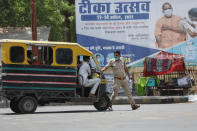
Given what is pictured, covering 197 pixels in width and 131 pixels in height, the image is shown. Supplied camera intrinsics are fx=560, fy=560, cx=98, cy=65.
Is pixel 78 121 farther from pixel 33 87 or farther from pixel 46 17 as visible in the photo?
pixel 46 17

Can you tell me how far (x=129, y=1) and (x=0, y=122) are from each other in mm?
14118

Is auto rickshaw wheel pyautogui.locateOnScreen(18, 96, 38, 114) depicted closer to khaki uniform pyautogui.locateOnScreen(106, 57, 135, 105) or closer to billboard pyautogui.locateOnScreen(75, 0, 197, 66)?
khaki uniform pyautogui.locateOnScreen(106, 57, 135, 105)

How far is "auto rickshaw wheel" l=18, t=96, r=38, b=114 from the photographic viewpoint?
49.4 ft

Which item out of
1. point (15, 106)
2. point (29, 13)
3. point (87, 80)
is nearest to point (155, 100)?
point (87, 80)

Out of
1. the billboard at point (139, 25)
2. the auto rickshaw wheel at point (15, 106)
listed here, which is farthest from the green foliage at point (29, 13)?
the auto rickshaw wheel at point (15, 106)

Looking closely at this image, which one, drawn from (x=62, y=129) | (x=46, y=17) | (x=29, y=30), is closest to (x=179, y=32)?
(x=29, y=30)

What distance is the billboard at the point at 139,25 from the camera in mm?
24969

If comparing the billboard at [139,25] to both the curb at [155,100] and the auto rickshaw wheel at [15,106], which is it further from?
the auto rickshaw wheel at [15,106]

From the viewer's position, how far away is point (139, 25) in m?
25.0

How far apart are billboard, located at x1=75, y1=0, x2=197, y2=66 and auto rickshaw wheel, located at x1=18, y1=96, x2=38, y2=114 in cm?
1022

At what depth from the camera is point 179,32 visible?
2514 centimetres

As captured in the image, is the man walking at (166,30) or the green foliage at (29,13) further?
→ the green foliage at (29,13)

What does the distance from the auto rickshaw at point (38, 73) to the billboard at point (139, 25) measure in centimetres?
925

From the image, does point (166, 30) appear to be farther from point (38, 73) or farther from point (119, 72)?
point (38, 73)
